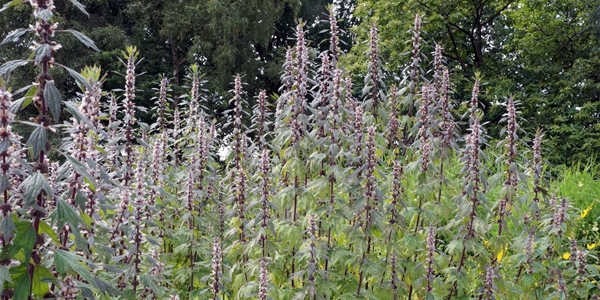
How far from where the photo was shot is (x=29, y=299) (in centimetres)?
197

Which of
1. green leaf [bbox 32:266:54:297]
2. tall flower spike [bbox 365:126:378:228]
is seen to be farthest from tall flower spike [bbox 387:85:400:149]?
green leaf [bbox 32:266:54:297]

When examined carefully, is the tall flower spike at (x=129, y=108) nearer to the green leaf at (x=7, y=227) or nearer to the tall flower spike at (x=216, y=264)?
the tall flower spike at (x=216, y=264)

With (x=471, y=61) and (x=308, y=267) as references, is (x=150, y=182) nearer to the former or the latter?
(x=308, y=267)

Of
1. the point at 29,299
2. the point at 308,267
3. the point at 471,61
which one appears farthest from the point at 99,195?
the point at 471,61

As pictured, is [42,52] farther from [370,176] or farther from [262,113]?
[262,113]

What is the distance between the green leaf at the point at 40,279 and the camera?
1.92 metres

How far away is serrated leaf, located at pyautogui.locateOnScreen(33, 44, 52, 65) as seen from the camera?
176cm

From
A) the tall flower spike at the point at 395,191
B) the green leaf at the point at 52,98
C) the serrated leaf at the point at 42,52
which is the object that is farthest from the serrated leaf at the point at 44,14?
the tall flower spike at the point at 395,191

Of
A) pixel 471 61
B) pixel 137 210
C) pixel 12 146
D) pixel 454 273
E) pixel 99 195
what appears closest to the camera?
pixel 12 146

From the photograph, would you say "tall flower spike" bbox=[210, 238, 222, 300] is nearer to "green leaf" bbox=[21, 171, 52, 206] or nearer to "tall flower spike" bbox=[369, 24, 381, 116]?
"green leaf" bbox=[21, 171, 52, 206]

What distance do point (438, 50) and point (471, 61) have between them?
38.1 feet

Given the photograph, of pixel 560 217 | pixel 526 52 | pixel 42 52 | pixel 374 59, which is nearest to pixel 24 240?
pixel 42 52

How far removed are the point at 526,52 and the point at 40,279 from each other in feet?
47.3

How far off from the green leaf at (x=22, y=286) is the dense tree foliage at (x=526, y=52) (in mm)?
10825
